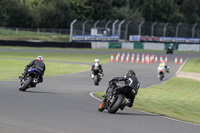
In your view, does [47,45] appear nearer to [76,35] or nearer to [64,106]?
[76,35]

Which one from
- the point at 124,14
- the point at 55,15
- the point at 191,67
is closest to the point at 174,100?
the point at 191,67

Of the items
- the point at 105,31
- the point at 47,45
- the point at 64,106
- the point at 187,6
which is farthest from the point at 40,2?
the point at 64,106

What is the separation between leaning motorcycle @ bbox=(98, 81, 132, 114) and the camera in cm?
1090

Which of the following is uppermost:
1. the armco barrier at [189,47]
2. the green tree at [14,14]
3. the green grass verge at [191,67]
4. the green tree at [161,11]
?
the green tree at [161,11]

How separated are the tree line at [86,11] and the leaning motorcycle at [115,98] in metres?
59.4

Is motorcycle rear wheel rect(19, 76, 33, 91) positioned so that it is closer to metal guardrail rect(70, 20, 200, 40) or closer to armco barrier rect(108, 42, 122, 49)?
metal guardrail rect(70, 20, 200, 40)

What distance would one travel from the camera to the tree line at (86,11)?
70.4 m

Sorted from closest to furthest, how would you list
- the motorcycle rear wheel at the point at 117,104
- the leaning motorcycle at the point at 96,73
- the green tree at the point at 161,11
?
the motorcycle rear wheel at the point at 117,104 < the leaning motorcycle at the point at 96,73 < the green tree at the point at 161,11

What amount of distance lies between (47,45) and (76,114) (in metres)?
46.3

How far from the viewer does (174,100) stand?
17453mm

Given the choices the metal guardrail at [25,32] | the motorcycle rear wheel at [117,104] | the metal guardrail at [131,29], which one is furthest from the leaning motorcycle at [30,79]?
the metal guardrail at [131,29]

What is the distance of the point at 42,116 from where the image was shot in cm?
965

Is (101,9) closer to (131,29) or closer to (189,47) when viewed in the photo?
(131,29)

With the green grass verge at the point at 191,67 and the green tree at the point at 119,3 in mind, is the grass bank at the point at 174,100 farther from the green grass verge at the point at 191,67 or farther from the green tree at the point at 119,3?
the green tree at the point at 119,3
